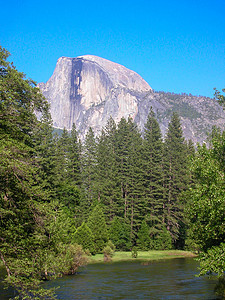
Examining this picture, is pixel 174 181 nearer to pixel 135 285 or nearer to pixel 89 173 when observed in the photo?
pixel 89 173

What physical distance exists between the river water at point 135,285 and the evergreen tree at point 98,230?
1926cm

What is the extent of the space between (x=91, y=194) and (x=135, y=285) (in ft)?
152

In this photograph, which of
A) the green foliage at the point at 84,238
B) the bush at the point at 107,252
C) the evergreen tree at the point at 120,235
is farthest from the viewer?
the evergreen tree at the point at 120,235

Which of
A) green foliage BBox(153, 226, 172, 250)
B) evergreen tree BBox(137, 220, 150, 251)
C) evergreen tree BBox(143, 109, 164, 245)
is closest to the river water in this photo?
evergreen tree BBox(137, 220, 150, 251)

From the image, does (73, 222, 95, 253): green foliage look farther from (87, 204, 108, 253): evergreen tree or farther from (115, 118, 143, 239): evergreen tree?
(115, 118, 143, 239): evergreen tree

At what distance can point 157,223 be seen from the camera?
6688cm

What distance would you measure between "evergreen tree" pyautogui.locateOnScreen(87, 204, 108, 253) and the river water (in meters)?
19.3

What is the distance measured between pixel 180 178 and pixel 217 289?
157 feet

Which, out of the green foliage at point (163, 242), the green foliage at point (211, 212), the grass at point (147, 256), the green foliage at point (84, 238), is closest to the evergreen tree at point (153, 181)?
the green foliage at point (163, 242)

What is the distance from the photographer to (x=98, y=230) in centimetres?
5516

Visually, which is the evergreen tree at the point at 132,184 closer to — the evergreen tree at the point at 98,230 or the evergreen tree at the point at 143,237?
the evergreen tree at the point at 143,237

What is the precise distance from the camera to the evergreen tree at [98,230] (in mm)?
54250

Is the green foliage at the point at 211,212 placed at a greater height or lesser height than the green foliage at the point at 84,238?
greater

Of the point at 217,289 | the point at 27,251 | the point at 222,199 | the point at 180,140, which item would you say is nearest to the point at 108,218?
the point at 180,140
